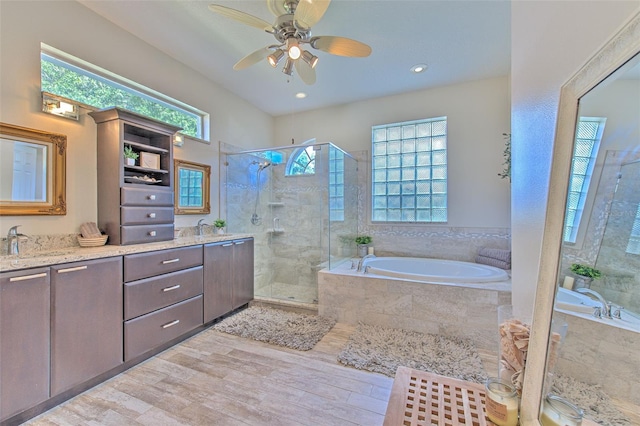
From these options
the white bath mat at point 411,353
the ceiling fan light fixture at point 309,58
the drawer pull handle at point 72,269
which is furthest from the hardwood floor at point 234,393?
the ceiling fan light fixture at point 309,58

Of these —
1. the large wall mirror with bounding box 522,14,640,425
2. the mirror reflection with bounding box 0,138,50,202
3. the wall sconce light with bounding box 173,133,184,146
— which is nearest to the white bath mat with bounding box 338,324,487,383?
the large wall mirror with bounding box 522,14,640,425

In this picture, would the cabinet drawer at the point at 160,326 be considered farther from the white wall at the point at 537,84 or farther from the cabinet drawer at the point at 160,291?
the white wall at the point at 537,84

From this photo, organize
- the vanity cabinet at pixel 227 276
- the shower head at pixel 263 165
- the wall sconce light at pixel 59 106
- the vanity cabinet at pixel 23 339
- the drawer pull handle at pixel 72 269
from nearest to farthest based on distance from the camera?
the vanity cabinet at pixel 23 339, the drawer pull handle at pixel 72 269, the wall sconce light at pixel 59 106, the vanity cabinet at pixel 227 276, the shower head at pixel 263 165

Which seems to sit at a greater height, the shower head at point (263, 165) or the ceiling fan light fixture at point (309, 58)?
the ceiling fan light fixture at point (309, 58)

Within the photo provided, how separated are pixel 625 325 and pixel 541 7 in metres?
1.19

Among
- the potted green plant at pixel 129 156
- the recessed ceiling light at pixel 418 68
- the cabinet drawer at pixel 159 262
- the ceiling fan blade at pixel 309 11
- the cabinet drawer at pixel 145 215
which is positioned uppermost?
the recessed ceiling light at pixel 418 68

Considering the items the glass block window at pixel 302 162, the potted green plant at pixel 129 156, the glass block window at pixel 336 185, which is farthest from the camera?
the glass block window at pixel 302 162

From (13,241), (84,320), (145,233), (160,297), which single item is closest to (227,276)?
(160,297)

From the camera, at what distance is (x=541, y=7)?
1042 mm

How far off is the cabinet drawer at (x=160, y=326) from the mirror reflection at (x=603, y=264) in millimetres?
2429

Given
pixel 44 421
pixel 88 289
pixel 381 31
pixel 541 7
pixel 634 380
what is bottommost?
pixel 44 421

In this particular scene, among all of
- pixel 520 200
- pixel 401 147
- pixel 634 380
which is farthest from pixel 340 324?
pixel 401 147

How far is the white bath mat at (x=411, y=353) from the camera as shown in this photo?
1928mm

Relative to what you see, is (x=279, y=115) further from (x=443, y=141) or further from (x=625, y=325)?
(x=625, y=325)
